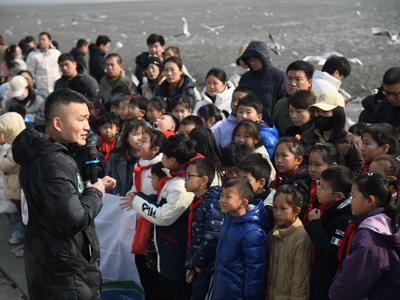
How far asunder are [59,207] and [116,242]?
178 centimetres

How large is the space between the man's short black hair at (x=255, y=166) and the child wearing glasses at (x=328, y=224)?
48 centimetres

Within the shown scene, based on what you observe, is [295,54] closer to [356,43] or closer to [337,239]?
[356,43]

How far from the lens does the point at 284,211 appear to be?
315 centimetres

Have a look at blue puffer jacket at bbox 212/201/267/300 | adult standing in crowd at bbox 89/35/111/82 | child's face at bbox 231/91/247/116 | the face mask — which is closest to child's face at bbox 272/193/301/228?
blue puffer jacket at bbox 212/201/267/300

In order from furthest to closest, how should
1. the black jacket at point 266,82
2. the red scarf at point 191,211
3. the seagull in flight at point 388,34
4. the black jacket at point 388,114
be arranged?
the seagull in flight at point 388,34
the black jacket at point 266,82
the black jacket at point 388,114
the red scarf at point 191,211

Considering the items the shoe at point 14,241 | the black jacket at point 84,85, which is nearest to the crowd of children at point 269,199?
the shoe at point 14,241

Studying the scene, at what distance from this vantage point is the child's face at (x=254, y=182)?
11.7ft

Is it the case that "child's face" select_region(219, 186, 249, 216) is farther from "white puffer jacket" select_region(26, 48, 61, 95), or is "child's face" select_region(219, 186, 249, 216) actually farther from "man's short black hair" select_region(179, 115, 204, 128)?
"white puffer jacket" select_region(26, 48, 61, 95)

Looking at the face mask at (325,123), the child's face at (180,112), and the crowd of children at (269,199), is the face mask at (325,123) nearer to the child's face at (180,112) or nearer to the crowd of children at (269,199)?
the crowd of children at (269,199)

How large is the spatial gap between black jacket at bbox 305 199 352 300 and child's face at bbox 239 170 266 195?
0.55 meters

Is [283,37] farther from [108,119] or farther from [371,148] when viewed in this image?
[371,148]

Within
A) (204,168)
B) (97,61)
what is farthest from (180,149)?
(97,61)

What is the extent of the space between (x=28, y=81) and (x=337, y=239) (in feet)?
19.9

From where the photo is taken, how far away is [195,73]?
15211 millimetres
